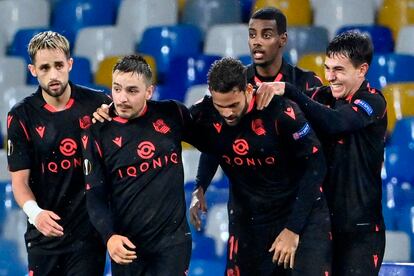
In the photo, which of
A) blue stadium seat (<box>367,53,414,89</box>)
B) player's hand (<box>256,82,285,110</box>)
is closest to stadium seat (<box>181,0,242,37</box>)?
blue stadium seat (<box>367,53,414,89</box>)

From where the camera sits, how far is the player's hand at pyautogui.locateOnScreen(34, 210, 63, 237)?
5477 millimetres

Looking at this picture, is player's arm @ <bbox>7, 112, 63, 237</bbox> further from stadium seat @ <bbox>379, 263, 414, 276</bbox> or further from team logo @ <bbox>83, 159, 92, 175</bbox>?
stadium seat @ <bbox>379, 263, 414, 276</bbox>

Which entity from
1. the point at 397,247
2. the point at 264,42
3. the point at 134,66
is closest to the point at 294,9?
the point at 397,247

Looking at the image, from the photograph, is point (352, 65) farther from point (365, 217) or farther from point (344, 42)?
point (365, 217)

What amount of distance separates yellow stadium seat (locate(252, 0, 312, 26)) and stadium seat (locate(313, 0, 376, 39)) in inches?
6.7

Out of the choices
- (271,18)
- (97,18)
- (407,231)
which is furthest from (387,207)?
(97,18)

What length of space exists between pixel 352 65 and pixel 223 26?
3.73m

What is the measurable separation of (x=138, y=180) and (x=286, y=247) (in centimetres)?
74

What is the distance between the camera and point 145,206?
17.9 feet

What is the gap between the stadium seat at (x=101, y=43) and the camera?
32.0ft

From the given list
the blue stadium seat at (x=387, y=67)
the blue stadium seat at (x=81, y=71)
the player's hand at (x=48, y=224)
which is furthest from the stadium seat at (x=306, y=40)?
the player's hand at (x=48, y=224)

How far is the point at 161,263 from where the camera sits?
545cm

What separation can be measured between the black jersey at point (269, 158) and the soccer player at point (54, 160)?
2.03ft

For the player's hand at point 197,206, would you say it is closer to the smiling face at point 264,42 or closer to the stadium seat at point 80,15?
the smiling face at point 264,42
